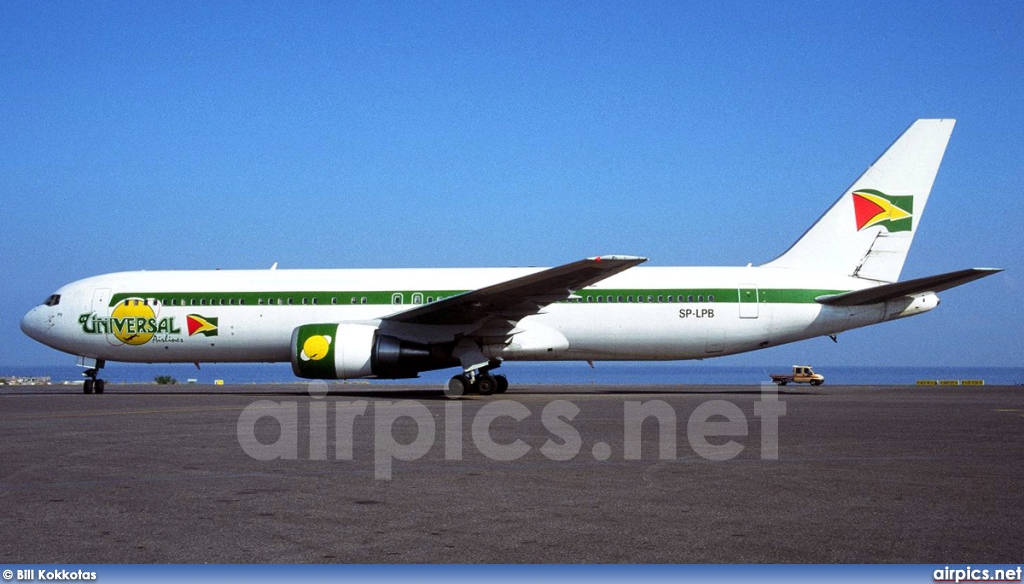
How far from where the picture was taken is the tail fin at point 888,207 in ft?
76.1

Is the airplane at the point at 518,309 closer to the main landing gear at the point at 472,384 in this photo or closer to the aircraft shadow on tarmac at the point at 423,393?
the main landing gear at the point at 472,384

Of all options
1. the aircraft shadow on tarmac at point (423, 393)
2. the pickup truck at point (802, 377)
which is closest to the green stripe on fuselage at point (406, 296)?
the aircraft shadow on tarmac at point (423, 393)

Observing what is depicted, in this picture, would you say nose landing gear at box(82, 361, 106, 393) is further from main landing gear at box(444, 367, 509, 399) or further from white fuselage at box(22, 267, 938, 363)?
main landing gear at box(444, 367, 509, 399)

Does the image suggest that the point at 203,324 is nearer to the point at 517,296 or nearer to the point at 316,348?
the point at 316,348

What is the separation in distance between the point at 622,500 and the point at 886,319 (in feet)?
59.8

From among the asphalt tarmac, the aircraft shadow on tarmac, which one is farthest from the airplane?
the asphalt tarmac

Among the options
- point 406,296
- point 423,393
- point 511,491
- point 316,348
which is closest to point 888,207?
point 406,296

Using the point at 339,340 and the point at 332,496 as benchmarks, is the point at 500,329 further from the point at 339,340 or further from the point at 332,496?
the point at 332,496

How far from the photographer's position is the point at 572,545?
16.4 feet

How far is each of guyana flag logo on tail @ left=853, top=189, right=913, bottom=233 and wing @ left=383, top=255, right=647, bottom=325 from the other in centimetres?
772

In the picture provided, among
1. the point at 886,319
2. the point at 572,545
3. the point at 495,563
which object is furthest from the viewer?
the point at 886,319

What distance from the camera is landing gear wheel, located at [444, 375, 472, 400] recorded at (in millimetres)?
21688

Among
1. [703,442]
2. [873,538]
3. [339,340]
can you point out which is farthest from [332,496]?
[339,340]

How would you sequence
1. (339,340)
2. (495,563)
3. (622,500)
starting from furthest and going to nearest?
(339,340) → (622,500) → (495,563)
